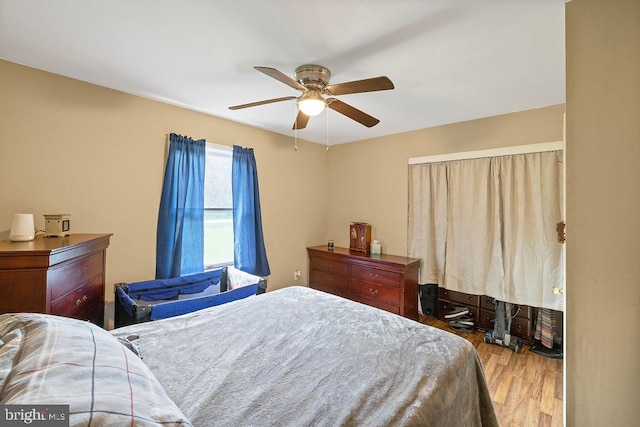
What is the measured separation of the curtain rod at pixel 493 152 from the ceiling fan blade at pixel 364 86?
181 cm

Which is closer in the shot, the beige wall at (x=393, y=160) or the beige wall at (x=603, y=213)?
the beige wall at (x=603, y=213)

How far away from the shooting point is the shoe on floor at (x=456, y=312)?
3.05 m

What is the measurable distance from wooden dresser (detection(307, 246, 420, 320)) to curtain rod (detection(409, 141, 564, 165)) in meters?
1.25

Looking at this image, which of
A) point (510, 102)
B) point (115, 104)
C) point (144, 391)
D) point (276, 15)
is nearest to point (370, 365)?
point (144, 391)

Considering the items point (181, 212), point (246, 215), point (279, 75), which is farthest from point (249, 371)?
point (246, 215)

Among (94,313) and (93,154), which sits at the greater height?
(93,154)

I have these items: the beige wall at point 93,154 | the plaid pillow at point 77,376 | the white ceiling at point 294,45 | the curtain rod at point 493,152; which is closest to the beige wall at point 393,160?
the curtain rod at point 493,152

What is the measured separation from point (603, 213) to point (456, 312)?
2.41 metres

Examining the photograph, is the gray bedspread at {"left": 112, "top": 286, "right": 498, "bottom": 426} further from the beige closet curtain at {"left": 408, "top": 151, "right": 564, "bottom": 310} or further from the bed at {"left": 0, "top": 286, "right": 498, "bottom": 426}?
the beige closet curtain at {"left": 408, "top": 151, "right": 564, "bottom": 310}

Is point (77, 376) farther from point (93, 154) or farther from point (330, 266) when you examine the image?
point (330, 266)

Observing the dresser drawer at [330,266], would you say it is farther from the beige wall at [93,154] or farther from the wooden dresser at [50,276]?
the wooden dresser at [50,276]

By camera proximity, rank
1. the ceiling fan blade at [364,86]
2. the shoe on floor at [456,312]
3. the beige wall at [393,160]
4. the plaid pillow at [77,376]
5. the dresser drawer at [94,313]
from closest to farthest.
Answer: the plaid pillow at [77,376] < the ceiling fan blade at [364,86] < the dresser drawer at [94,313] < the beige wall at [393,160] < the shoe on floor at [456,312]

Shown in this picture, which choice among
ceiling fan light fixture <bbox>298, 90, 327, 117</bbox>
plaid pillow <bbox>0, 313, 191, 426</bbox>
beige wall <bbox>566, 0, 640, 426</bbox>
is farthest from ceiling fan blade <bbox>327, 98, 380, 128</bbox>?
plaid pillow <bbox>0, 313, 191, 426</bbox>

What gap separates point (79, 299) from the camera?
169cm
